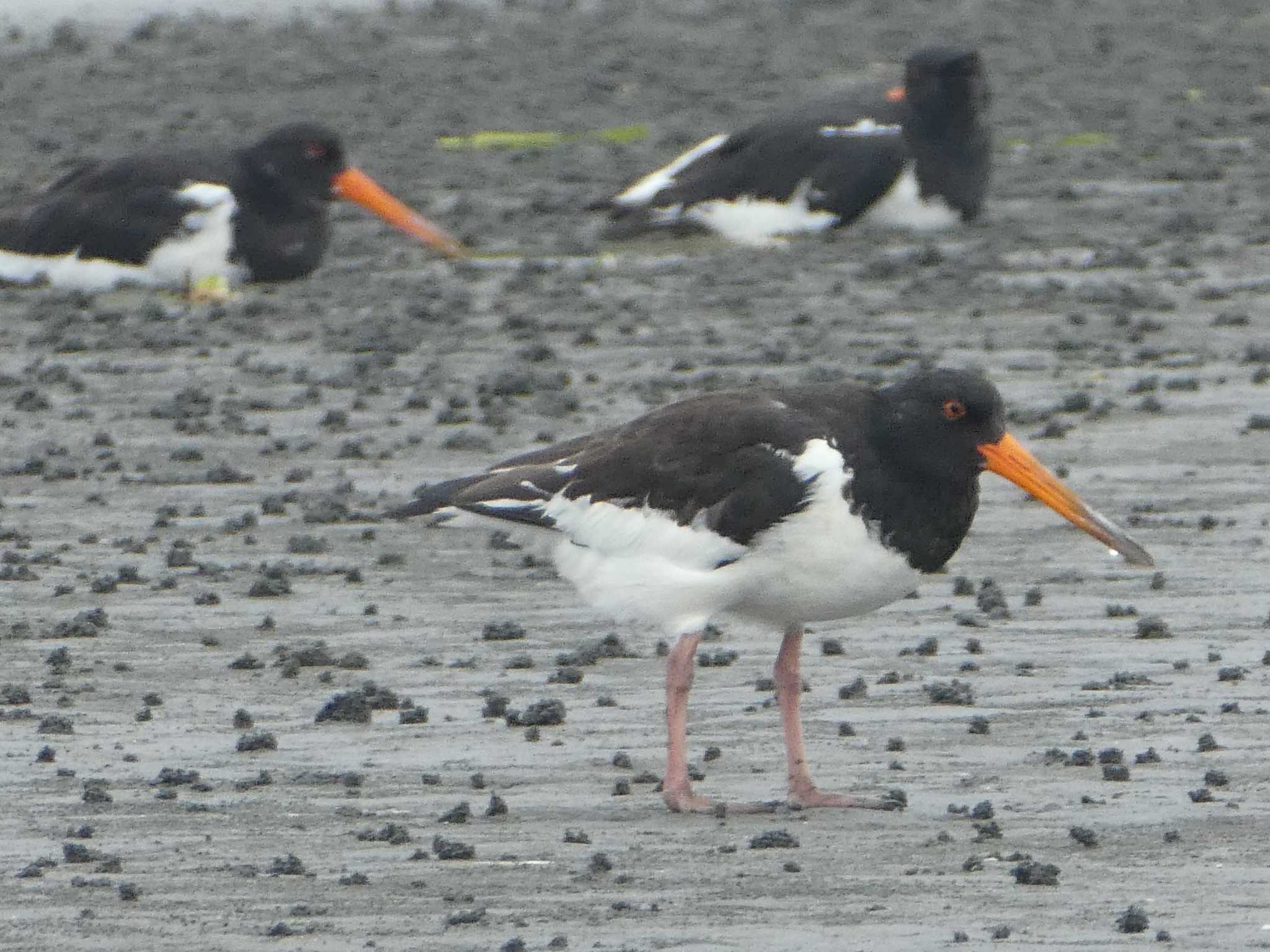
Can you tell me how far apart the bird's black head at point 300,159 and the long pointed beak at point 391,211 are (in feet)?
0.28

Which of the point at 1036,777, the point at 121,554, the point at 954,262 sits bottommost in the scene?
the point at 954,262

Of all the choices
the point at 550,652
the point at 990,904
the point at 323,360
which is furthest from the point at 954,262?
the point at 990,904

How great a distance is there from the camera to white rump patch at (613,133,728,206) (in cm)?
1797

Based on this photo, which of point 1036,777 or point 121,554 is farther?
point 121,554

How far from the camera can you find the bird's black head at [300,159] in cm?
1766

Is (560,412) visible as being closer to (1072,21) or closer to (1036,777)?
(1036,777)

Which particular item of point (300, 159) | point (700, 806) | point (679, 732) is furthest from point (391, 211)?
point (700, 806)

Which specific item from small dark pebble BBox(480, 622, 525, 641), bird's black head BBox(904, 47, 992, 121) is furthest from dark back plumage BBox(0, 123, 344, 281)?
small dark pebble BBox(480, 622, 525, 641)

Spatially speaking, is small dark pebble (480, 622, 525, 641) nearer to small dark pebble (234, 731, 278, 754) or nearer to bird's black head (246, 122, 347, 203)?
small dark pebble (234, 731, 278, 754)

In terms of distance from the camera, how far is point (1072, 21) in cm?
2877

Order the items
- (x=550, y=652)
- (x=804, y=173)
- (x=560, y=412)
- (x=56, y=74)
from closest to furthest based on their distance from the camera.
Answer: (x=550, y=652), (x=560, y=412), (x=804, y=173), (x=56, y=74)

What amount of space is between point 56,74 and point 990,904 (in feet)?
67.9

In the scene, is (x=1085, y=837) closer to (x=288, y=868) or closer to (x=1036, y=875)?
(x=1036, y=875)

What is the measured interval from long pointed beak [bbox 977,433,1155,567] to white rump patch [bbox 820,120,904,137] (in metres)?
11.1
